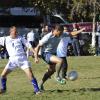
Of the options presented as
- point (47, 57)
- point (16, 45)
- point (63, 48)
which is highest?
point (16, 45)

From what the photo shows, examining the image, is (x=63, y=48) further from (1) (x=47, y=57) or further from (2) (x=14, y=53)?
(2) (x=14, y=53)

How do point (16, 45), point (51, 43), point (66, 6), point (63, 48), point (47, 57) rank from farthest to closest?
point (66, 6), point (63, 48), point (51, 43), point (47, 57), point (16, 45)

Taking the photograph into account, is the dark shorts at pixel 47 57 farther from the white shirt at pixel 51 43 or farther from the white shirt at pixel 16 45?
the white shirt at pixel 16 45

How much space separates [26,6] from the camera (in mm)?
38875

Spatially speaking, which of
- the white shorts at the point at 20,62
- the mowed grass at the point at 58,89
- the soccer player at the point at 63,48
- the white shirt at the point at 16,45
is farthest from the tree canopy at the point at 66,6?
the white shorts at the point at 20,62

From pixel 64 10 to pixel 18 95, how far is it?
26.6 meters

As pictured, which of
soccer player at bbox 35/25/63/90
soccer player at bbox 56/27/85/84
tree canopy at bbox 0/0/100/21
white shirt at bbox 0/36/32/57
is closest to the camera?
white shirt at bbox 0/36/32/57

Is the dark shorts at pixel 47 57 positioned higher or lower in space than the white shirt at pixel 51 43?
lower

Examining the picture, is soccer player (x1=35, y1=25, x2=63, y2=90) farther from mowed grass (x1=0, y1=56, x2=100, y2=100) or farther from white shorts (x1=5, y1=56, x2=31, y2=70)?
white shorts (x1=5, y1=56, x2=31, y2=70)

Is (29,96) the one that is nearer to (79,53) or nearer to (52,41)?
(52,41)

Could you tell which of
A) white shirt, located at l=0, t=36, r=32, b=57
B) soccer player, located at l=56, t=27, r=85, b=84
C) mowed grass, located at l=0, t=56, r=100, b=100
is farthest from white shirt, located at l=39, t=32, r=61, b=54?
mowed grass, located at l=0, t=56, r=100, b=100

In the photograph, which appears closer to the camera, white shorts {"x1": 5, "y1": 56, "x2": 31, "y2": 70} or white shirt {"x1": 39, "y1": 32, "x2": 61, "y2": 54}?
white shorts {"x1": 5, "y1": 56, "x2": 31, "y2": 70}

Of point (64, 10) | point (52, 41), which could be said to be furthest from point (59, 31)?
point (64, 10)

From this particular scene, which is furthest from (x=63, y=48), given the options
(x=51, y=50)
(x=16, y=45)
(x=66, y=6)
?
(x=66, y=6)
